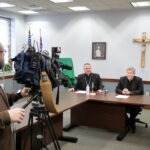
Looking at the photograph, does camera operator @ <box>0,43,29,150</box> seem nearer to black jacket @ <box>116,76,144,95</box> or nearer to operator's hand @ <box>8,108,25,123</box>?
operator's hand @ <box>8,108,25,123</box>

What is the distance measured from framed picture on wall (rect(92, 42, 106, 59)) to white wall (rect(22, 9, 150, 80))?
0.09 meters

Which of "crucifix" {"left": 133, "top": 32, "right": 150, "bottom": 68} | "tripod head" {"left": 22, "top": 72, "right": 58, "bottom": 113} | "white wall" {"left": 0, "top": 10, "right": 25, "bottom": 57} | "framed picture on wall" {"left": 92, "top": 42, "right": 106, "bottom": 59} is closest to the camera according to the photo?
"tripod head" {"left": 22, "top": 72, "right": 58, "bottom": 113}

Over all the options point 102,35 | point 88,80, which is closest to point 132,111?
point 88,80

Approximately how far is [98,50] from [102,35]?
0.40 meters

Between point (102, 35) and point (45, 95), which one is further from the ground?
point (102, 35)

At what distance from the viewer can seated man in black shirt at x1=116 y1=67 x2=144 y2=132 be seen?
14.0ft

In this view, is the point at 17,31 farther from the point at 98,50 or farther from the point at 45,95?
the point at 45,95

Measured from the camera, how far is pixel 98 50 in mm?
6328

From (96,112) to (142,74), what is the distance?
7.33 ft

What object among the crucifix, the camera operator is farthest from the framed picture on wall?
the camera operator

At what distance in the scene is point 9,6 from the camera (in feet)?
18.8

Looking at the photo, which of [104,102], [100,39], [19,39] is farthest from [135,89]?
[19,39]

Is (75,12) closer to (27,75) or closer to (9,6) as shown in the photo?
(9,6)

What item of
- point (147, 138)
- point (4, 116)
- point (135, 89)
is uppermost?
point (4, 116)
